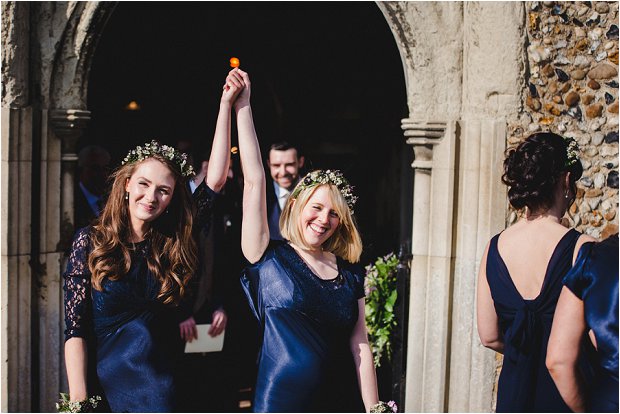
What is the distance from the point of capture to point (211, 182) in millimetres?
4078

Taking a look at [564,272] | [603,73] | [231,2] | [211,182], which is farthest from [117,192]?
[231,2]

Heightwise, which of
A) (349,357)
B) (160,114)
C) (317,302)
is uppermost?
(160,114)

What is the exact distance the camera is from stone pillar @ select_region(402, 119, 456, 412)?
18.1 ft

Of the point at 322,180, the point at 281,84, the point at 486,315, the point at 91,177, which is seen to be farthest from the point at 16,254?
the point at 281,84

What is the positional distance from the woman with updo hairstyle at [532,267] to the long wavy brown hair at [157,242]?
4.39 feet

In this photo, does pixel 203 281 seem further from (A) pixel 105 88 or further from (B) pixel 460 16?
(A) pixel 105 88

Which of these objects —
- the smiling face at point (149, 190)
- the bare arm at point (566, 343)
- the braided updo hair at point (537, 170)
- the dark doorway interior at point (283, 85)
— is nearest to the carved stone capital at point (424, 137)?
the braided updo hair at point (537, 170)

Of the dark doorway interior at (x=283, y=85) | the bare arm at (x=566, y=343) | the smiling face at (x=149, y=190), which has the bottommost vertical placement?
the bare arm at (x=566, y=343)

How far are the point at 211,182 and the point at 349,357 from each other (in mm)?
1006

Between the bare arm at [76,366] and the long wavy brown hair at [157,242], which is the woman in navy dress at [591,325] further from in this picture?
the bare arm at [76,366]

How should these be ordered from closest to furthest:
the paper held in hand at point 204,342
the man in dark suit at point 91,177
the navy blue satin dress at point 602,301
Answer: the navy blue satin dress at point 602,301, the paper held in hand at point 204,342, the man in dark suit at point 91,177

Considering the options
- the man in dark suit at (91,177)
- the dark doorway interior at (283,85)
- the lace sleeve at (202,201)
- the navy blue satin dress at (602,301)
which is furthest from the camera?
the dark doorway interior at (283,85)

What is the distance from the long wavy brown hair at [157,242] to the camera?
12.8 feet

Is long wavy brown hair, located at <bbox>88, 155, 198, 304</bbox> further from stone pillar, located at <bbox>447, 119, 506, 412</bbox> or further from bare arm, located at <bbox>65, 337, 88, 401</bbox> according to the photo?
stone pillar, located at <bbox>447, 119, 506, 412</bbox>
